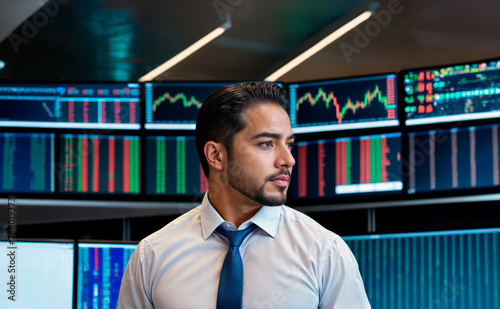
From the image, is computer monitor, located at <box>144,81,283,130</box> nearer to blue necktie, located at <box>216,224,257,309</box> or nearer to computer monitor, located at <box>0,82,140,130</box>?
computer monitor, located at <box>0,82,140,130</box>

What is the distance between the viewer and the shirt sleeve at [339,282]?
1264 millimetres

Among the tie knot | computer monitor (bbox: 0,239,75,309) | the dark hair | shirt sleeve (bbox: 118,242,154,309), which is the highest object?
the dark hair

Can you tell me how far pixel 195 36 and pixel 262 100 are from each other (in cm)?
304

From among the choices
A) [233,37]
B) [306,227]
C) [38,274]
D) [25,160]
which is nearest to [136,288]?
[306,227]

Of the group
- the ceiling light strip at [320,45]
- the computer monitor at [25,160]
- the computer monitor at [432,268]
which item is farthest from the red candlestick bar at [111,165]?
the ceiling light strip at [320,45]

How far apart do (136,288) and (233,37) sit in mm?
3180

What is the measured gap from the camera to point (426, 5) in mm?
3598

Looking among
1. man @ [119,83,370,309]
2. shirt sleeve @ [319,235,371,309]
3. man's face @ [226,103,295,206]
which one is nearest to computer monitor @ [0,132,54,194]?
man @ [119,83,370,309]

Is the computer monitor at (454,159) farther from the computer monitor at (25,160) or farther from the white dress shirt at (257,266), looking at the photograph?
the computer monitor at (25,160)

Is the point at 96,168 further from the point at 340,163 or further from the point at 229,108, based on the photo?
the point at 229,108

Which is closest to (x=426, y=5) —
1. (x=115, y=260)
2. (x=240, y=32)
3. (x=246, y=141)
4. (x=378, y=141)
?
(x=240, y=32)

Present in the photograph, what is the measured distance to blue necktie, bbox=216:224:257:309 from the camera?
1.29m

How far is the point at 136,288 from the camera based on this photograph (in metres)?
1.36

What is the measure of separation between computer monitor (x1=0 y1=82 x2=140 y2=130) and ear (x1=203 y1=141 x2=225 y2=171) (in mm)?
1197
